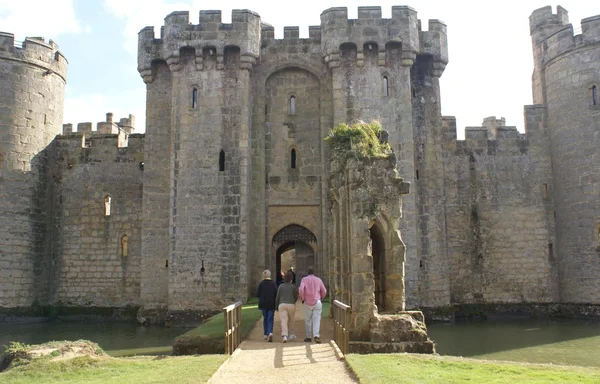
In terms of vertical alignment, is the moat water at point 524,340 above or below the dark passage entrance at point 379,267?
below

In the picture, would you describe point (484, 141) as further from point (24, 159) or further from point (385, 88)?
point (24, 159)

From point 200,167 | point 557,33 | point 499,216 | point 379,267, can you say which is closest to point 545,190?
point 499,216

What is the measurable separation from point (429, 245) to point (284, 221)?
5475mm

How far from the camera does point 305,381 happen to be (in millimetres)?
9070

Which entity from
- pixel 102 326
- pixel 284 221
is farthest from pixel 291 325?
pixel 102 326

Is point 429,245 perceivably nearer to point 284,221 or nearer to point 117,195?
point 284,221

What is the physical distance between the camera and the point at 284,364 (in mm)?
10461

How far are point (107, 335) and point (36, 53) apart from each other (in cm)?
1204

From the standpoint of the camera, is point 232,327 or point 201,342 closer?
point 232,327

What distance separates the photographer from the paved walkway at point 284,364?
367 inches

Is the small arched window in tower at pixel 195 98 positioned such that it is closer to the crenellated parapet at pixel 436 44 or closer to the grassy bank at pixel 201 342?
the crenellated parapet at pixel 436 44

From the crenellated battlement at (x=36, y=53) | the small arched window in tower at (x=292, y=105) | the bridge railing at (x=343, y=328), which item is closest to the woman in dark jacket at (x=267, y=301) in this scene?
the bridge railing at (x=343, y=328)

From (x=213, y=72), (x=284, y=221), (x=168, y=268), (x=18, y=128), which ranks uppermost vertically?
(x=213, y=72)

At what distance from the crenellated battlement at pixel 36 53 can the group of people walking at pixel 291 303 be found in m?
16.5
